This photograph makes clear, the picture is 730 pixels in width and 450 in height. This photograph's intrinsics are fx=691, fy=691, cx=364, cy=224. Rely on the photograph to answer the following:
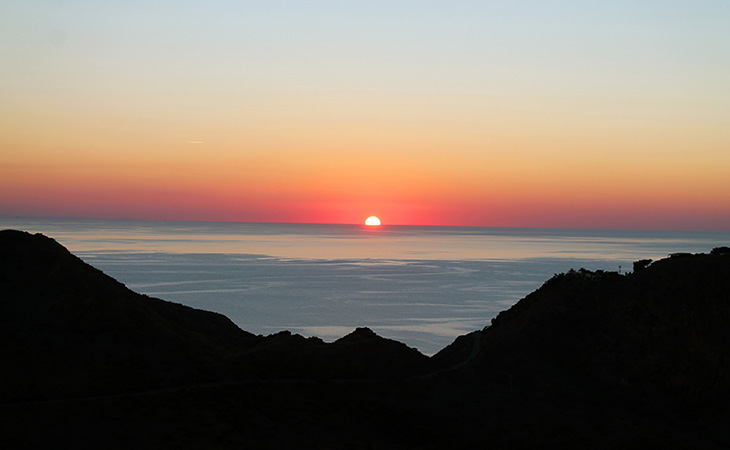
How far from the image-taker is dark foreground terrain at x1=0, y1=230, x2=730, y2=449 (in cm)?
4266

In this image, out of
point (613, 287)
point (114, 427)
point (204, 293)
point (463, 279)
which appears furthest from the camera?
point (463, 279)

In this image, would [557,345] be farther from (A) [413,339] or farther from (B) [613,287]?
(A) [413,339]

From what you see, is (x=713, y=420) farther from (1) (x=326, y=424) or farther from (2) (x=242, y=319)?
(2) (x=242, y=319)

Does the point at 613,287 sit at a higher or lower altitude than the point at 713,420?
higher

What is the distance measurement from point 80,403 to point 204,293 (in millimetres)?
88979

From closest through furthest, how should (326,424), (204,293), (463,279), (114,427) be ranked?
(114,427)
(326,424)
(204,293)
(463,279)

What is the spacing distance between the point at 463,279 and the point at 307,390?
11818cm

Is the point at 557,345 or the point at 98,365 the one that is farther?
the point at 557,345

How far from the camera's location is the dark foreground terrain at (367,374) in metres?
42.7

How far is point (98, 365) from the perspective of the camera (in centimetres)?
4769

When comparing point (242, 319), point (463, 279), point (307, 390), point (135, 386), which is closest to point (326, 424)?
point (307, 390)

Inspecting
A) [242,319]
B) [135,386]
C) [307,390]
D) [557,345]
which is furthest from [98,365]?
[242,319]

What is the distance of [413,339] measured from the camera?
295 feet

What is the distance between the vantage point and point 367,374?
173ft
